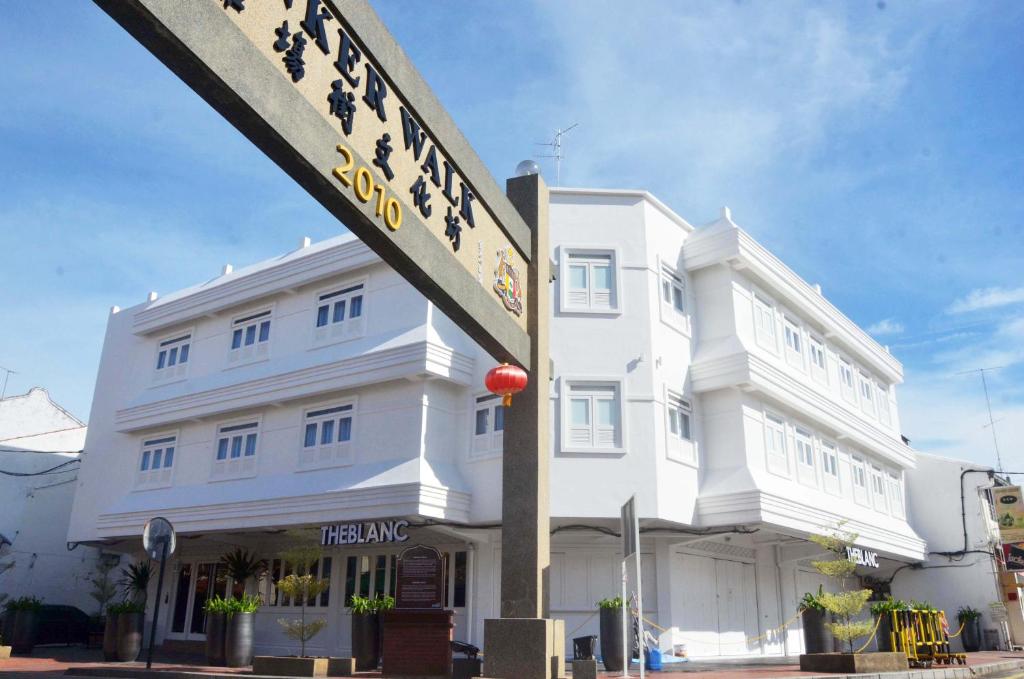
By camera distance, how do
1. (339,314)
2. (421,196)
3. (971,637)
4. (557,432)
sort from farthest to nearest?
(971,637) → (339,314) → (557,432) → (421,196)

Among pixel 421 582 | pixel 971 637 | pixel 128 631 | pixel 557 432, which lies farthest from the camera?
pixel 971 637

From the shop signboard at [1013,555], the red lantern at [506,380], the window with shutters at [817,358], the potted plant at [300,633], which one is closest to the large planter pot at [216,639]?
the potted plant at [300,633]

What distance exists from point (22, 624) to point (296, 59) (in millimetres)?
19875

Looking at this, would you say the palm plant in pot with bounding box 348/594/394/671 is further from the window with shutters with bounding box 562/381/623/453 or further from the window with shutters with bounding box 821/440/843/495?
the window with shutters with bounding box 821/440/843/495

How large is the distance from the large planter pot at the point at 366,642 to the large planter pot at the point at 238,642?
8.20 feet

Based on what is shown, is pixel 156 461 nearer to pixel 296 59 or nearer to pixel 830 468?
pixel 830 468

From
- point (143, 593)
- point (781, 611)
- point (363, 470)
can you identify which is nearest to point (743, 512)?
point (781, 611)

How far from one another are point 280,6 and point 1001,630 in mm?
28177

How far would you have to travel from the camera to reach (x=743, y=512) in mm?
17125

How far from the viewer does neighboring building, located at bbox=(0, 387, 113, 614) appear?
24.7 m

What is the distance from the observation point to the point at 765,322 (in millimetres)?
20750

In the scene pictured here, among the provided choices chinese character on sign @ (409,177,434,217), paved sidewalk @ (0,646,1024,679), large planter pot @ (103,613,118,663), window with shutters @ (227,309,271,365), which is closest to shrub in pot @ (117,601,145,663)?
large planter pot @ (103,613,118,663)

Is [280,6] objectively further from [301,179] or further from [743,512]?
[743,512]

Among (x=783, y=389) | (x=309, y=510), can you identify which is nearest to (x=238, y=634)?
(x=309, y=510)
